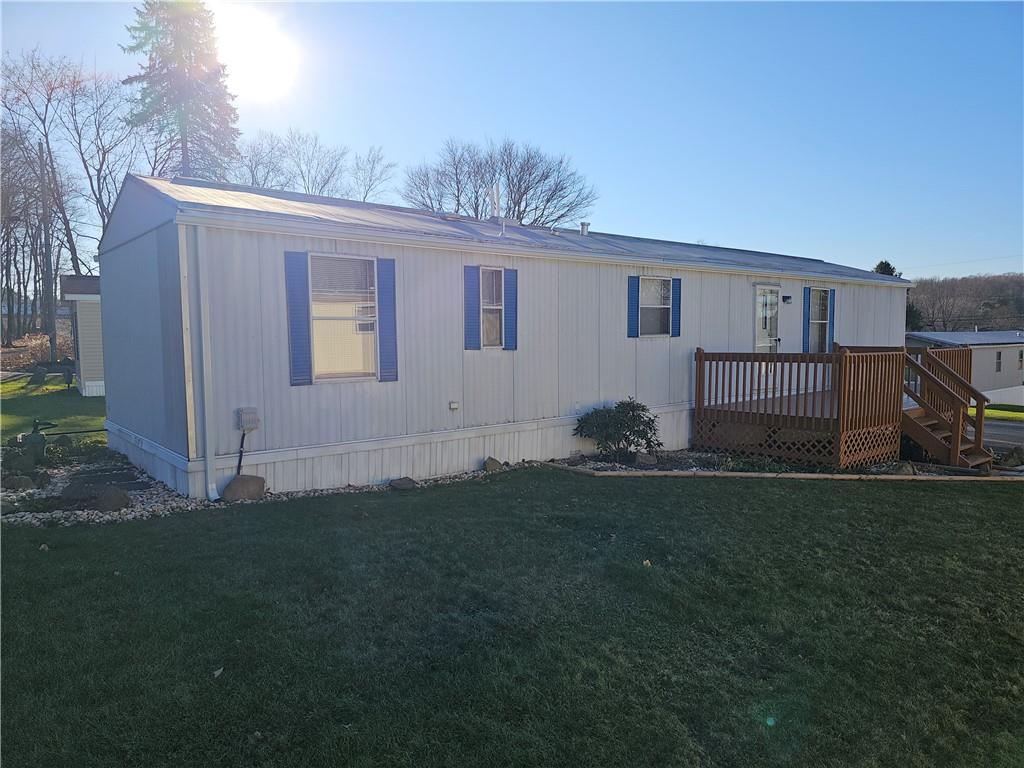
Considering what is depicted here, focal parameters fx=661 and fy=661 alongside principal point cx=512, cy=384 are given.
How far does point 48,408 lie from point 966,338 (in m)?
34.3

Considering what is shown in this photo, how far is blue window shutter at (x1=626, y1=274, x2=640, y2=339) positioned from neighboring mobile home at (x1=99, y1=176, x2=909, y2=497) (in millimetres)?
33

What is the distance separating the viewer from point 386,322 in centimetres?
715

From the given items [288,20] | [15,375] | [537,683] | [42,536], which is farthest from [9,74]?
[537,683]

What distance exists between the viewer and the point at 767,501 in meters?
6.58

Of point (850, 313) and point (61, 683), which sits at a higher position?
point (850, 313)

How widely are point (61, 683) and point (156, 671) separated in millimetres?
385

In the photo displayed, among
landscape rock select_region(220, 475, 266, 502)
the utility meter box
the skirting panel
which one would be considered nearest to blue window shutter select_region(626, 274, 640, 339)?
the skirting panel

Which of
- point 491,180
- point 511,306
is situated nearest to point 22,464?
point 511,306

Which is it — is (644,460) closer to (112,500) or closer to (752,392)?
(752,392)

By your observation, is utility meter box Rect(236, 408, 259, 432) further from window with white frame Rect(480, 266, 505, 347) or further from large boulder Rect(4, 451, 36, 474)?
large boulder Rect(4, 451, 36, 474)

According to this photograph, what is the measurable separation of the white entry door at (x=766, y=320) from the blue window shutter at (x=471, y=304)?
5897mm

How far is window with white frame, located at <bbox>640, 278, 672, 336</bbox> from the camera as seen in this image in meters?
9.75

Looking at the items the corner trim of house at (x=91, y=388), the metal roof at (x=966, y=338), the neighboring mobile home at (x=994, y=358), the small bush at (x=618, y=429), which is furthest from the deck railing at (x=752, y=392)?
the neighboring mobile home at (x=994, y=358)

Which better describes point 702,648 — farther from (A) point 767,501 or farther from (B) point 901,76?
(B) point 901,76
